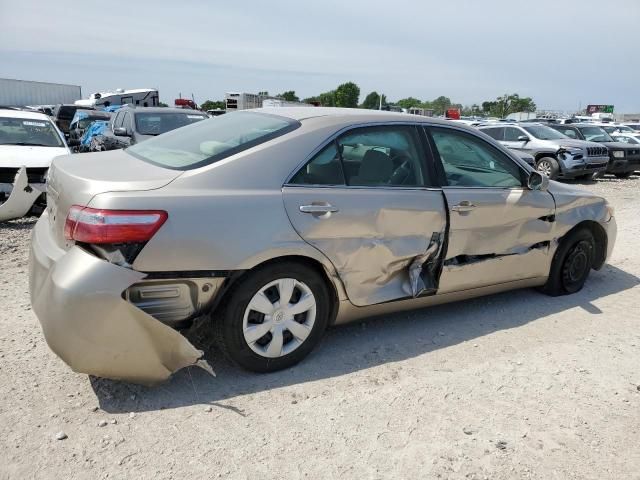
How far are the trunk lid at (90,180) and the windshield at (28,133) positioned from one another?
17.1 feet

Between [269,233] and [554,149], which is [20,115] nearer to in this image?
[269,233]

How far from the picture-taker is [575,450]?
272 cm

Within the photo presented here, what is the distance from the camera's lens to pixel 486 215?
13.1 ft

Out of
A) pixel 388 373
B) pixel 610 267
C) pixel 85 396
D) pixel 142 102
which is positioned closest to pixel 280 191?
pixel 388 373

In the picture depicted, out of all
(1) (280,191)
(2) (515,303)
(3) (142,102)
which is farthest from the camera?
(3) (142,102)

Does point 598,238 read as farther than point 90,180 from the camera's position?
Yes

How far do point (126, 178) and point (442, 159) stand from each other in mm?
2150

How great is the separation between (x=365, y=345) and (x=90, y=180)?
2048mm

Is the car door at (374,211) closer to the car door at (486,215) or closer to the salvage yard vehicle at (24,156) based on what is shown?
the car door at (486,215)

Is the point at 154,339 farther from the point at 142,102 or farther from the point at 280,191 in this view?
the point at 142,102

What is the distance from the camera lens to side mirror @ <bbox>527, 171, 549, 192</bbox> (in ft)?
14.0

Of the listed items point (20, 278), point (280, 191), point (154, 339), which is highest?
point (280, 191)

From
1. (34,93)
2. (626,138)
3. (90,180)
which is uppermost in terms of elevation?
(626,138)

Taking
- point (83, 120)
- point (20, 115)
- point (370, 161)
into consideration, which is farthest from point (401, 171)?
point (83, 120)
